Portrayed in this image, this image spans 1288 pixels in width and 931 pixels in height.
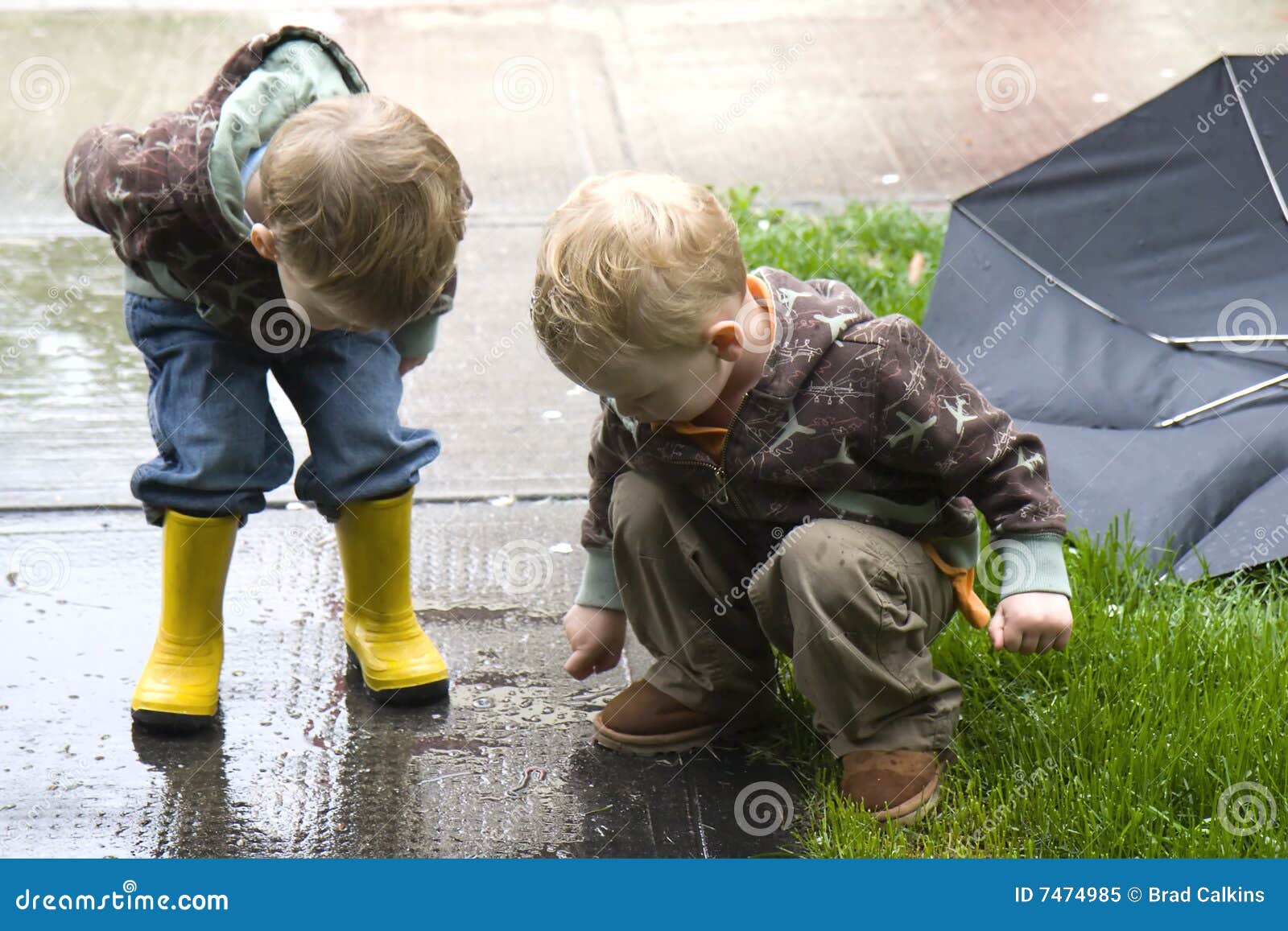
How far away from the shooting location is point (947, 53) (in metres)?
6.56

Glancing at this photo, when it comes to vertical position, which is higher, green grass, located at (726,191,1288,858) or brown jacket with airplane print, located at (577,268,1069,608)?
brown jacket with airplane print, located at (577,268,1069,608)

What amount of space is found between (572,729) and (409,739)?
0.93 ft

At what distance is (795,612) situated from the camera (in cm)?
228

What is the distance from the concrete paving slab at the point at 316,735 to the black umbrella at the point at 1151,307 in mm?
1028

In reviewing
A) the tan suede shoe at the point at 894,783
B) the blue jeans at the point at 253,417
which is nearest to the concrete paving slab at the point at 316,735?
the tan suede shoe at the point at 894,783

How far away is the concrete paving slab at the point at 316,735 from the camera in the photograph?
2.36 meters

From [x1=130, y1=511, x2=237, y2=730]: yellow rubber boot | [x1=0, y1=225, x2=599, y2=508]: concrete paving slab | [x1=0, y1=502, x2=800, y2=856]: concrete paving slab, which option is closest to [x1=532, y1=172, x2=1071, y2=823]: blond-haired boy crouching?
[x1=0, y1=502, x2=800, y2=856]: concrete paving slab

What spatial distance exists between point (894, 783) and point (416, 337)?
114 cm

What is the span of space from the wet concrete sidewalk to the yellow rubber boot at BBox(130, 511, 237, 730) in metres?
0.07

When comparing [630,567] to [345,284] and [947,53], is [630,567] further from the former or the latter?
[947,53]

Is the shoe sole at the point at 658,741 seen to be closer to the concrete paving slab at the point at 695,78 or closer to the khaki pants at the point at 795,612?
the khaki pants at the point at 795,612

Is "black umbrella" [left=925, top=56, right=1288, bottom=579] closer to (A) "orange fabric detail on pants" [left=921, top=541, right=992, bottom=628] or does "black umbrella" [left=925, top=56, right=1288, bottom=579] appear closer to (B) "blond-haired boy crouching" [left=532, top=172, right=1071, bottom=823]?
(A) "orange fabric detail on pants" [left=921, top=541, right=992, bottom=628]

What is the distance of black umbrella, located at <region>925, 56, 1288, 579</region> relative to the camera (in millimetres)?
Result: 2982

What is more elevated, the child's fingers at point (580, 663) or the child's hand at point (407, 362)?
the child's hand at point (407, 362)
